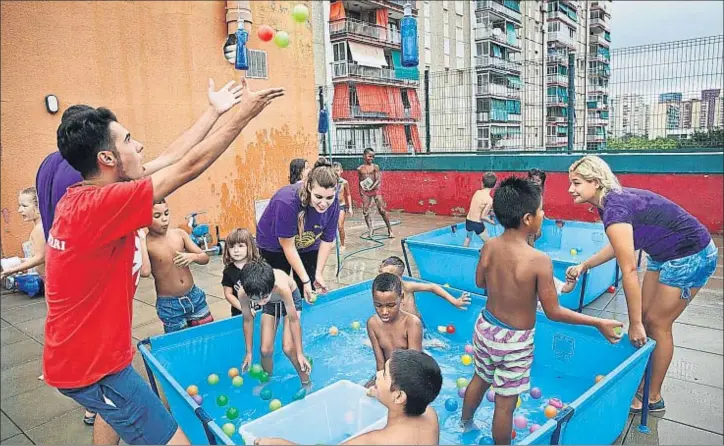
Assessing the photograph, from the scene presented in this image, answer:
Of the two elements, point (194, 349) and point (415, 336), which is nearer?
point (415, 336)

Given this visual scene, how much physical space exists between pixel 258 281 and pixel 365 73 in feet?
77.4

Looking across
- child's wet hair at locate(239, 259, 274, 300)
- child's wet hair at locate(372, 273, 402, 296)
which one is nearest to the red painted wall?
child's wet hair at locate(372, 273, 402, 296)

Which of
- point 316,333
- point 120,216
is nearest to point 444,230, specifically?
point 316,333

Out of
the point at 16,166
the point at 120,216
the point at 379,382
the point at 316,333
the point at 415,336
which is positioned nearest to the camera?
the point at 120,216

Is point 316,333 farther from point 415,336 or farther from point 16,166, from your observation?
point 16,166

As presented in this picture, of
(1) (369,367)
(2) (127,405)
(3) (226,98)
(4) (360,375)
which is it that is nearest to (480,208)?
(1) (369,367)

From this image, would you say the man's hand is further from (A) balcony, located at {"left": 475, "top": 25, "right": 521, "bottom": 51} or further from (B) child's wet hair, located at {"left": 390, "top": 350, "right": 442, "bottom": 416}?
(A) balcony, located at {"left": 475, "top": 25, "right": 521, "bottom": 51}

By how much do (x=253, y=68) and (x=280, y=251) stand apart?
587 centimetres

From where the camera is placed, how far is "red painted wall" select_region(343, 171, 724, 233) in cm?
777

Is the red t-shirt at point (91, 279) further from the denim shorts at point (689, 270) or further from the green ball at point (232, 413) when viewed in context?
the denim shorts at point (689, 270)

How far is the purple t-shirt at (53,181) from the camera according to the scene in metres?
2.26

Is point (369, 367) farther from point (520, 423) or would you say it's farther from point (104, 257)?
point (104, 257)

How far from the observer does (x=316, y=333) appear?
4.72m

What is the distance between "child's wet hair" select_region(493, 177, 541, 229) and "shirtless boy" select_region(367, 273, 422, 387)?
93cm
